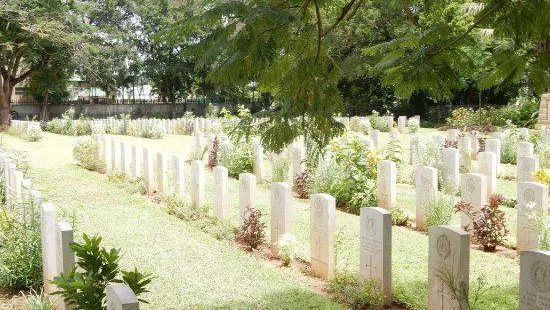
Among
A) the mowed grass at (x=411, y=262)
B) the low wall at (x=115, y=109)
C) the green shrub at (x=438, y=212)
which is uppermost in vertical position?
the low wall at (x=115, y=109)

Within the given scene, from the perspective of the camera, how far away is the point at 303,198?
11.4m

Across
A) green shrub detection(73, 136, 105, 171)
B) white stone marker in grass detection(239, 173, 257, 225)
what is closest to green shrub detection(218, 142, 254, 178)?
green shrub detection(73, 136, 105, 171)

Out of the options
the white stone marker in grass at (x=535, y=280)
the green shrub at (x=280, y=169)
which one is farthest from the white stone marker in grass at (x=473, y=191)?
the green shrub at (x=280, y=169)

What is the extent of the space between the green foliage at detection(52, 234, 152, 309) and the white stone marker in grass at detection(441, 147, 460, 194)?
26.9 feet

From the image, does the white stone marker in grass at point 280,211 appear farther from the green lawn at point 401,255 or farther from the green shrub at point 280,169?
the green shrub at point 280,169

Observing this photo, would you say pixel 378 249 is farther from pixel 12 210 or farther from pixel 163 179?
pixel 163 179

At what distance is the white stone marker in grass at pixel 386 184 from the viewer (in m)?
9.52

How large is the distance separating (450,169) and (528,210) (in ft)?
12.8

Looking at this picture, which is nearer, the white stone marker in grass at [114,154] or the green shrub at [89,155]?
the white stone marker in grass at [114,154]

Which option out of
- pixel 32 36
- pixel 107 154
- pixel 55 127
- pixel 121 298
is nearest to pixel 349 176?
pixel 107 154

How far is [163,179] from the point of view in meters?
11.1

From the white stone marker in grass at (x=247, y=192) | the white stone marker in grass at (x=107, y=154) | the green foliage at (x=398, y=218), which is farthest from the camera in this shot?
the white stone marker in grass at (x=107, y=154)

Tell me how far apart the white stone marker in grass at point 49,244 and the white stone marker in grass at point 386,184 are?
558 centimetres

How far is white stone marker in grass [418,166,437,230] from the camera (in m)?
8.66
